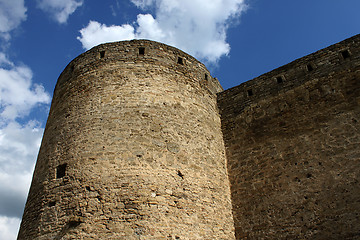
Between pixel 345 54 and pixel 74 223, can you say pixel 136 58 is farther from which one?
pixel 345 54

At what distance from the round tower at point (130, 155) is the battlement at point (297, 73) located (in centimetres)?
104

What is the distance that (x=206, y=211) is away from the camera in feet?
21.4

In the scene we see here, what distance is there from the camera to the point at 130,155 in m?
6.45

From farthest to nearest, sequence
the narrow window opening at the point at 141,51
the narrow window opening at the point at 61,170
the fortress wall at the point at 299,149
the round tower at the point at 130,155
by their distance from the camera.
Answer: the narrow window opening at the point at 141,51, the narrow window opening at the point at 61,170, the fortress wall at the point at 299,149, the round tower at the point at 130,155

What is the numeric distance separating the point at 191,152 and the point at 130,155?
4.93 feet

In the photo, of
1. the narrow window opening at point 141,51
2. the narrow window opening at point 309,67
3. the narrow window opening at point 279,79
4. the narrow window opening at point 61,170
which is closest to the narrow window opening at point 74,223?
the narrow window opening at point 61,170

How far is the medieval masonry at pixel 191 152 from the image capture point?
19.6ft

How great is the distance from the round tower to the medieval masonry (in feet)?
0.08

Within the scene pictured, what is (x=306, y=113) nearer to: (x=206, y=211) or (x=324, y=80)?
(x=324, y=80)

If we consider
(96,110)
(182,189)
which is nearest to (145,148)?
(182,189)

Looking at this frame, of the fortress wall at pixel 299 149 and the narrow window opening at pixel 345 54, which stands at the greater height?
the narrow window opening at pixel 345 54

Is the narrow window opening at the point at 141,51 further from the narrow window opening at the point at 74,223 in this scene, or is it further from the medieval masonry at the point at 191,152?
the narrow window opening at the point at 74,223

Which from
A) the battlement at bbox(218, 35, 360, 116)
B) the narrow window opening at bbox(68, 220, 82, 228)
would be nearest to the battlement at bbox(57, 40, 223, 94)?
the battlement at bbox(218, 35, 360, 116)

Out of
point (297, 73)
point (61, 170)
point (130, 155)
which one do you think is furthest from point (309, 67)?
point (61, 170)
